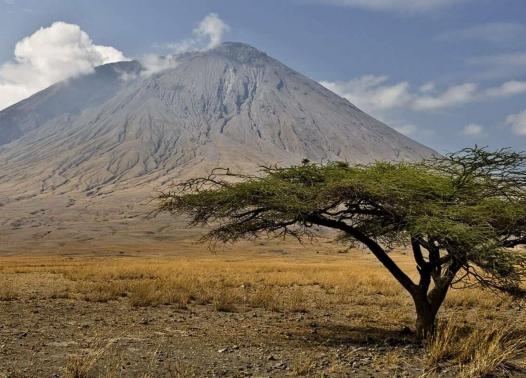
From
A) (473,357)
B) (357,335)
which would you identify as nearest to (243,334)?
(357,335)

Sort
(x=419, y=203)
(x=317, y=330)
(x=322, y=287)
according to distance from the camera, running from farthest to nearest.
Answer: (x=322, y=287), (x=317, y=330), (x=419, y=203)

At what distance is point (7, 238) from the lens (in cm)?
13038

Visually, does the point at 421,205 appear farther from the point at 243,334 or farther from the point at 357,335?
the point at 243,334

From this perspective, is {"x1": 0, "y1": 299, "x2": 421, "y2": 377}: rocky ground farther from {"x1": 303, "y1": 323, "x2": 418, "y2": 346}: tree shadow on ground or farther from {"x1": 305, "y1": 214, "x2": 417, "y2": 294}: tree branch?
{"x1": 305, "y1": 214, "x2": 417, "y2": 294}: tree branch

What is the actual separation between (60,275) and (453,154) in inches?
1045

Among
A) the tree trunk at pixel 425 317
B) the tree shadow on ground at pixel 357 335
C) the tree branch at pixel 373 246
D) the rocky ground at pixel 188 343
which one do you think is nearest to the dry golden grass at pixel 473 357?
the rocky ground at pixel 188 343

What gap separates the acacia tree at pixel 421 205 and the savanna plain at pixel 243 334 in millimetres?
1474

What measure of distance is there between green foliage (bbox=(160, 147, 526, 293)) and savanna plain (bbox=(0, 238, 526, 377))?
1.75 m

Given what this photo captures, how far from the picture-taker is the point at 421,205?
11031 mm

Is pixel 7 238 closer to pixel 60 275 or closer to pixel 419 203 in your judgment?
pixel 60 275

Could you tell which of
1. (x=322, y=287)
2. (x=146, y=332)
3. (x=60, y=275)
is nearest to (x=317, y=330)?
(x=146, y=332)

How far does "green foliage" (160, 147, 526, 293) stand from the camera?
10.3 metres

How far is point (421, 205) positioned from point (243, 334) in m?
5.75

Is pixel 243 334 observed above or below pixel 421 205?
below
